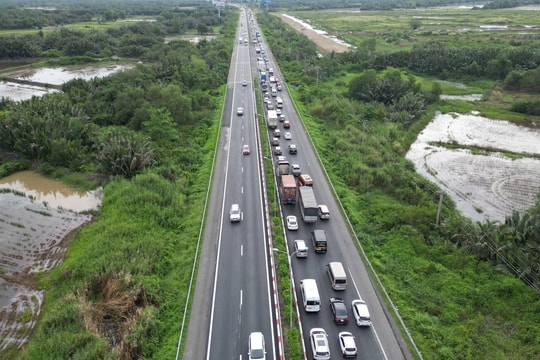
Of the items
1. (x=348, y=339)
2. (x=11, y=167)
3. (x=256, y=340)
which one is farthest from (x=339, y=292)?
(x=11, y=167)

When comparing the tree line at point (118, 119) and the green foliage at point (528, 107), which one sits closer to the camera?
the tree line at point (118, 119)

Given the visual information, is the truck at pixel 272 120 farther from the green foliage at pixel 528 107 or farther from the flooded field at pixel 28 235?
the green foliage at pixel 528 107

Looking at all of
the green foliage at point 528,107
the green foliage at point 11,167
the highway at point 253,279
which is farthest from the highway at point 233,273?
the green foliage at point 528,107

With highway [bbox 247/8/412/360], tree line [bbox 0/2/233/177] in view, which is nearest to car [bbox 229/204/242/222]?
highway [bbox 247/8/412/360]

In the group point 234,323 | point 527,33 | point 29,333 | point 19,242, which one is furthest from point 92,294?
point 527,33

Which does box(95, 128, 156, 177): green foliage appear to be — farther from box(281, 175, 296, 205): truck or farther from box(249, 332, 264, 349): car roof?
box(249, 332, 264, 349): car roof

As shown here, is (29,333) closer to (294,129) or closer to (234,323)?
(234,323)
